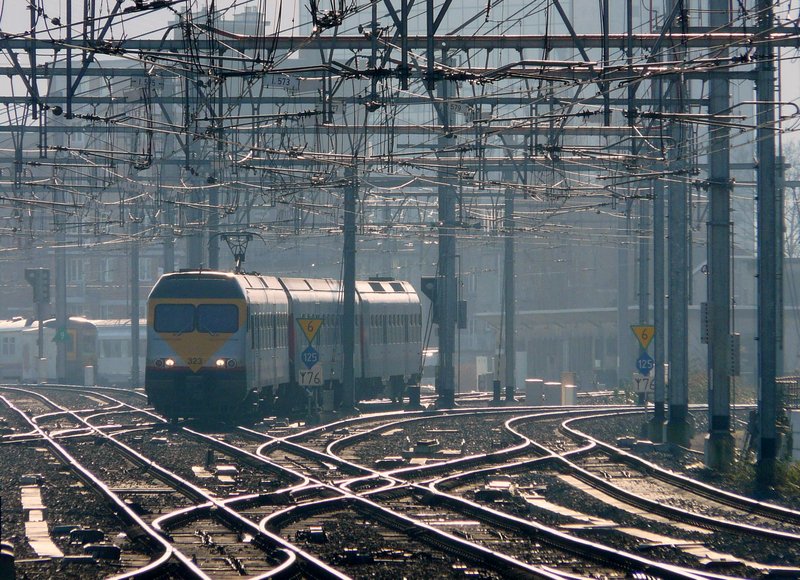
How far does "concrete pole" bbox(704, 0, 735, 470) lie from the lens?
19266 mm

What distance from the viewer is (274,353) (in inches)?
1077

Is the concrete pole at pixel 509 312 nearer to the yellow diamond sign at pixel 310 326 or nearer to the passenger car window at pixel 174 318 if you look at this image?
the yellow diamond sign at pixel 310 326

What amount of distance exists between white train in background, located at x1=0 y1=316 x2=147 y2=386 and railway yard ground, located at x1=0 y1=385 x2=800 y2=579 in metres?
30.7

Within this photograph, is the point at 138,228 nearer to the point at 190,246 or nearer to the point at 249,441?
the point at 190,246

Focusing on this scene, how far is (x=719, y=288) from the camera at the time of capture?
19.8 metres

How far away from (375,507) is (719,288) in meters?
8.37

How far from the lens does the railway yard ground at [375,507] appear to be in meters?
10.3

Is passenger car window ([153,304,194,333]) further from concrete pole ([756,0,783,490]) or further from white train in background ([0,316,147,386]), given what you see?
white train in background ([0,316,147,386])

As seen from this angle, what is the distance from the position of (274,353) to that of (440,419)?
3943 mm

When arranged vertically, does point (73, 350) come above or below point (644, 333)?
below

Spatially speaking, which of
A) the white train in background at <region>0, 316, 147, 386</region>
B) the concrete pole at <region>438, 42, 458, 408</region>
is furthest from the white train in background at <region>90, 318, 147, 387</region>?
the concrete pole at <region>438, 42, 458, 408</region>

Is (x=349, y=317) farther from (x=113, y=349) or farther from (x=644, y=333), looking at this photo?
(x=113, y=349)

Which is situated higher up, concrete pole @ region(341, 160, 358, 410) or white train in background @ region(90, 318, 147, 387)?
concrete pole @ region(341, 160, 358, 410)

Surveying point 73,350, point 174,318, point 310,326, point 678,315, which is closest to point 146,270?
point 73,350
